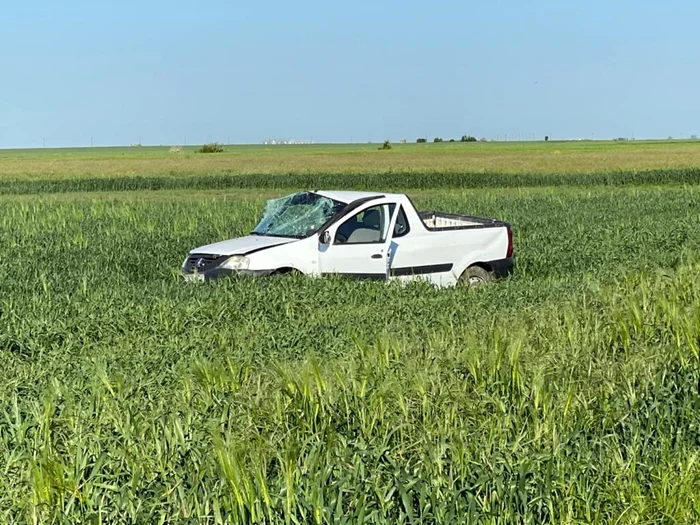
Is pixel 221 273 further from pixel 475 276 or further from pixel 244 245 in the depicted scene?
pixel 475 276

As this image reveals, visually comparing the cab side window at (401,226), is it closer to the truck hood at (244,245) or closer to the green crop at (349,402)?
the green crop at (349,402)

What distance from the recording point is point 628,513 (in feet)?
13.6

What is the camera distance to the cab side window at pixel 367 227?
11.9 m

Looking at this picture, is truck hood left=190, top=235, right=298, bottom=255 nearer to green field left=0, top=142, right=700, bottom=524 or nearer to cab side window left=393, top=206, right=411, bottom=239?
green field left=0, top=142, right=700, bottom=524

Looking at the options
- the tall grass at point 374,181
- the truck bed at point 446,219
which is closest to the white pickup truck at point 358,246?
the truck bed at point 446,219

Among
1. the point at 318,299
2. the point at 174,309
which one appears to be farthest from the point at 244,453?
the point at 318,299

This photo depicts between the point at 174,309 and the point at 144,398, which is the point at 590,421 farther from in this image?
the point at 174,309

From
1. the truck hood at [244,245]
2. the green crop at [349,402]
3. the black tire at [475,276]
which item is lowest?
the black tire at [475,276]

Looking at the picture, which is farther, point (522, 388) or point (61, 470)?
point (522, 388)

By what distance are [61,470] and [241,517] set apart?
1.01 metres

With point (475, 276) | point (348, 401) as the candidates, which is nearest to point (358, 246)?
point (475, 276)

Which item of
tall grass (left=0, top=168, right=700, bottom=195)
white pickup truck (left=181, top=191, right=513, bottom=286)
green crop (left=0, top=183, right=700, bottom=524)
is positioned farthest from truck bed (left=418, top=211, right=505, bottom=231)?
tall grass (left=0, top=168, right=700, bottom=195)

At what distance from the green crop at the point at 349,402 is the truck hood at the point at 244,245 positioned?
791mm

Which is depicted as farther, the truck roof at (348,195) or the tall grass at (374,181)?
the tall grass at (374,181)
